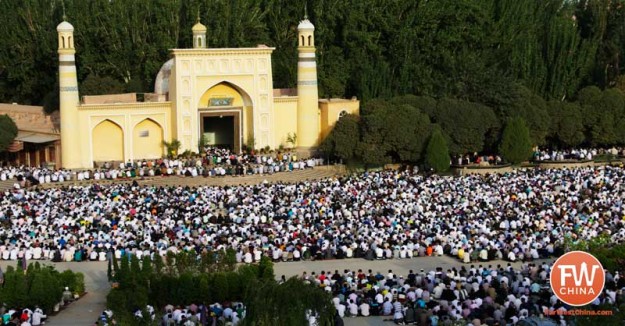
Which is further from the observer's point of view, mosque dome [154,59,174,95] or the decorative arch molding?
mosque dome [154,59,174,95]

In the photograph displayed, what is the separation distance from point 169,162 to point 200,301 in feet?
62.4

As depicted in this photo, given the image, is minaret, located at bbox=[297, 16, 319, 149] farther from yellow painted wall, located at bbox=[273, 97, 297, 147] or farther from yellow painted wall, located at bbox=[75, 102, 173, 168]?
yellow painted wall, located at bbox=[75, 102, 173, 168]

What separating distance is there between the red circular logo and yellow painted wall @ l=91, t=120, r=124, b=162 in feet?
86.2

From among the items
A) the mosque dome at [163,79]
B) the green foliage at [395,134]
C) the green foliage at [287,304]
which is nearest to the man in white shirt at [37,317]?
the green foliage at [287,304]

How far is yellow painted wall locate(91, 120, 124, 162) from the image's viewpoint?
1656 inches

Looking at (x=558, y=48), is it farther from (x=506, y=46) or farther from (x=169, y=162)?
(x=169, y=162)

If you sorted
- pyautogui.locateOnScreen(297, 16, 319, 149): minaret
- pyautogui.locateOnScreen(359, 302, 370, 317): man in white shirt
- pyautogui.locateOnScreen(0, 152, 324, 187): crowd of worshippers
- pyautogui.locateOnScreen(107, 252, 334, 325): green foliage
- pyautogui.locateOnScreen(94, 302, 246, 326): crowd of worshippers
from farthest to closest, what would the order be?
pyautogui.locateOnScreen(297, 16, 319, 149): minaret → pyautogui.locateOnScreen(0, 152, 324, 187): crowd of worshippers → pyautogui.locateOnScreen(359, 302, 370, 317): man in white shirt → pyautogui.locateOnScreen(107, 252, 334, 325): green foliage → pyautogui.locateOnScreen(94, 302, 246, 326): crowd of worshippers

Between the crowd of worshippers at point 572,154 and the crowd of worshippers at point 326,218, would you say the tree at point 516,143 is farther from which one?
→ the crowd of worshippers at point 326,218

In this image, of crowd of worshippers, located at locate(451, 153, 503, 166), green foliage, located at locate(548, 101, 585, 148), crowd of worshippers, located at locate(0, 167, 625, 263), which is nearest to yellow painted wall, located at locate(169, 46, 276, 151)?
crowd of worshippers, located at locate(0, 167, 625, 263)

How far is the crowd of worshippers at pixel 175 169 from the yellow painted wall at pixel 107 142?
73 centimetres

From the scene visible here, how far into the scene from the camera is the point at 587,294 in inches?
722

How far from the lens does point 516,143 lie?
4262 cm

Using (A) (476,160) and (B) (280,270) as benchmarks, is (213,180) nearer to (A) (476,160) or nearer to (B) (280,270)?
(A) (476,160)

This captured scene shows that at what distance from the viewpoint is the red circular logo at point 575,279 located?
58.2 ft
